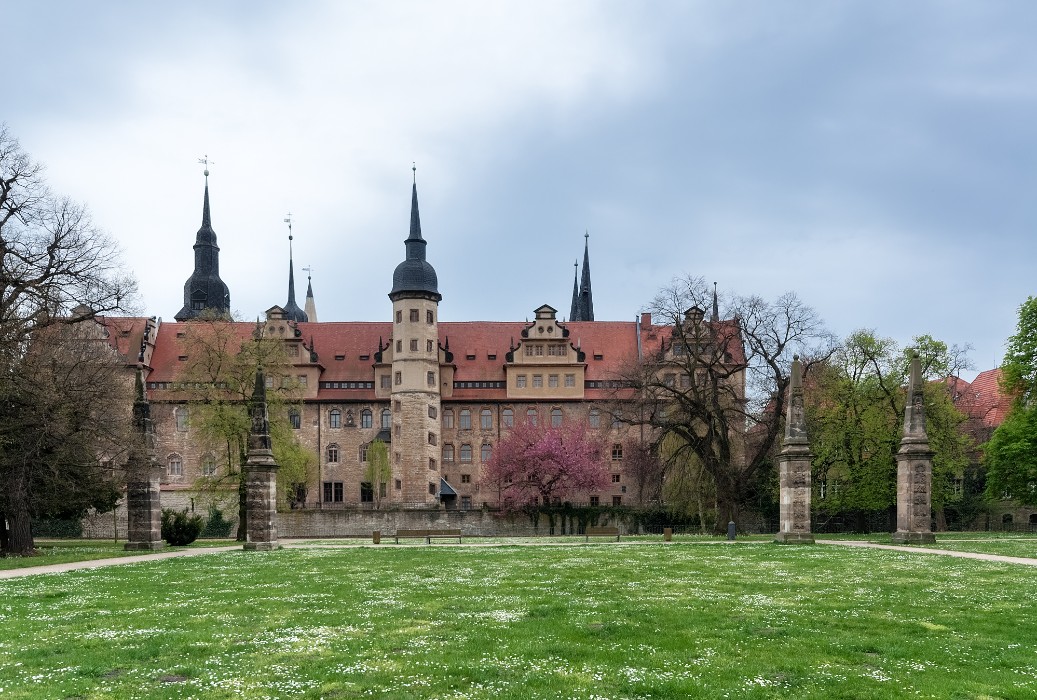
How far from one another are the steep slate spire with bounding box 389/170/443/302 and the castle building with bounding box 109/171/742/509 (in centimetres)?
8

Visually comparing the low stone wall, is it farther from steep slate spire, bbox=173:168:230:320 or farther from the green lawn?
the green lawn

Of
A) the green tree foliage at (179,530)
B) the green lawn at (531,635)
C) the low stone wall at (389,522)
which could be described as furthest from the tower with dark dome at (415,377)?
the green lawn at (531,635)

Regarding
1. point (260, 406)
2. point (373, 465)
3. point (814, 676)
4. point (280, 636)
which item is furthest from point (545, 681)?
point (373, 465)

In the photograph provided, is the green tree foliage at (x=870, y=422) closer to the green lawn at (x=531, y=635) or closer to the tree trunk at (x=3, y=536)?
the green lawn at (x=531, y=635)

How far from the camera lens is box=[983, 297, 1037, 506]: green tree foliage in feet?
140

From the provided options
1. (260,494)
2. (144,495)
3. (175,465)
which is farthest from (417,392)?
(260,494)

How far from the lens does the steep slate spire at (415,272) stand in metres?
70.8

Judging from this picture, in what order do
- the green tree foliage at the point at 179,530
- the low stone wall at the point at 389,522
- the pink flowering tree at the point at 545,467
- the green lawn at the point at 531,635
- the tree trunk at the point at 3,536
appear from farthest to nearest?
the pink flowering tree at the point at 545,467 < the low stone wall at the point at 389,522 < the green tree foliage at the point at 179,530 < the tree trunk at the point at 3,536 < the green lawn at the point at 531,635

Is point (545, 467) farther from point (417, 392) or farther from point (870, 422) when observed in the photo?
point (870, 422)

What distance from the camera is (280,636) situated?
34.3 ft

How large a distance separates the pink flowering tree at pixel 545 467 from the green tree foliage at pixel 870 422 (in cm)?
1748

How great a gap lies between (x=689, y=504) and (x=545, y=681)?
43.0 m

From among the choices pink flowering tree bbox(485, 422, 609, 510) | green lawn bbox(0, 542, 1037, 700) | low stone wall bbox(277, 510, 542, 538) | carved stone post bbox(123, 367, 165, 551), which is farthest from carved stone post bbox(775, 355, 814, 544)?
pink flowering tree bbox(485, 422, 609, 510)

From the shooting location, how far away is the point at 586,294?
92125 mm
